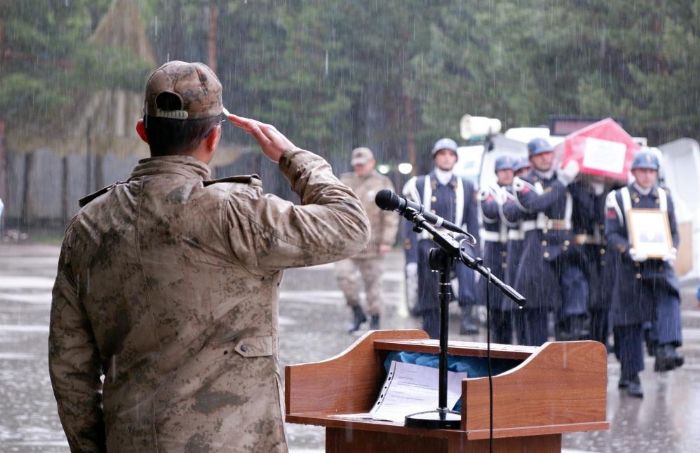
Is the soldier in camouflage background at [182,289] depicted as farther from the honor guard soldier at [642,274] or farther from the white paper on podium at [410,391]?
the honor guard soldier at [642,274]

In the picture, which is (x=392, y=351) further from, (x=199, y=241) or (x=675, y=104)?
(x=675, y=104)

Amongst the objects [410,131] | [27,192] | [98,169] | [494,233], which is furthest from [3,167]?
[494,233]

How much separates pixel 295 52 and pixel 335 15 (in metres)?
2.56

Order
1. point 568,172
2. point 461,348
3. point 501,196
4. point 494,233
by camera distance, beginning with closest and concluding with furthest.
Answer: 1. point 461,348
2. point 568,172
3. point 501,196
4. point 494,233

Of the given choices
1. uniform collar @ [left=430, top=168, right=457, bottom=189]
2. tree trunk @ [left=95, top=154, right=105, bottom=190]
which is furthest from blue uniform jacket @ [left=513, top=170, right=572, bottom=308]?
tree trunk @ [left=95, top=154, right=105, bottom=190]

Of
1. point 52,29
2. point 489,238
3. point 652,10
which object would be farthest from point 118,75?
point 489,238

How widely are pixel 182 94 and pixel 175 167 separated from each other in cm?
18

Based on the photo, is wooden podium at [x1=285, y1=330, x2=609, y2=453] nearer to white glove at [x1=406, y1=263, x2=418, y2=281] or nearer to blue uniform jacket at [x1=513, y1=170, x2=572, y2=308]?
blue uniform jacket at [x1=513, y1=170, x2=572, y2=308]

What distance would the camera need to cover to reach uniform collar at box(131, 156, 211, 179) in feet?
11.8

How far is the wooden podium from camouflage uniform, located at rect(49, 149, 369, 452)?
0.65 meters

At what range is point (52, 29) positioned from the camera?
140 feet

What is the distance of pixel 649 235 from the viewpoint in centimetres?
1191

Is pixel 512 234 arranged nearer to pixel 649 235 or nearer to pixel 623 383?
pixel 649 235

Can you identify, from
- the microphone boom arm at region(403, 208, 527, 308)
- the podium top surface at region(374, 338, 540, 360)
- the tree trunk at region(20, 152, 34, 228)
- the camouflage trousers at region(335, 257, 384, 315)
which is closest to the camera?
the microphone boom arm at region(403, 208, 527, 308)
